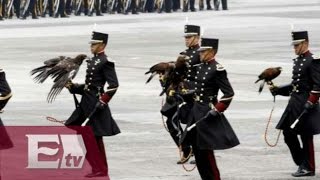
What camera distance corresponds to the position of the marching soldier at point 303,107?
1534 centimetres

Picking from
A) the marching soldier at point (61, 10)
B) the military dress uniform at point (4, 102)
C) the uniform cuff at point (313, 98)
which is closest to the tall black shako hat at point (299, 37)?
the uniform cuff at point (313, 98)

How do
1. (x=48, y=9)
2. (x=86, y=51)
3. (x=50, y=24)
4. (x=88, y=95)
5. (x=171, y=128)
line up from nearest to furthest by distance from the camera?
(x=88, y=95), (x=171, y=128), (x=86, y=51), (x=50, y=24), (x=48, y=9)

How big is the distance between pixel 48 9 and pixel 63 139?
123 feet

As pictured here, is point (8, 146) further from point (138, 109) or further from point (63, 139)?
point (138, 109)

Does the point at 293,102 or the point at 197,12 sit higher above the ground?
the point at 293,102

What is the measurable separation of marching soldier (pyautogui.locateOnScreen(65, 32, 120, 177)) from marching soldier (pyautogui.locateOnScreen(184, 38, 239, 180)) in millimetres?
1040

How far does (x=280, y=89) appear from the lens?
15672mm

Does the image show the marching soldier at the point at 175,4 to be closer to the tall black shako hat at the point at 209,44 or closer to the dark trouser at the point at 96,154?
the dark trouser at the point at 96,154

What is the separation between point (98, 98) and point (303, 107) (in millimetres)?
2441

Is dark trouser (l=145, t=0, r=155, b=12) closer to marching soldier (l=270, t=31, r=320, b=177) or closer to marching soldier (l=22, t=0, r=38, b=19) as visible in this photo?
marching soldier (l=22, t=0, r=38, b=19)

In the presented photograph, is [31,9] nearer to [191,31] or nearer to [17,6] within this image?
[17,6]

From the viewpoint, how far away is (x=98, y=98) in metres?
15.2

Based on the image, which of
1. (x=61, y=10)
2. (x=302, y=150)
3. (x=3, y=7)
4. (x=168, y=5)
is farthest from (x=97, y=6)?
(x=302, y=150)

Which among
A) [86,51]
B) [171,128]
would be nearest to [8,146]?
[171,128]
